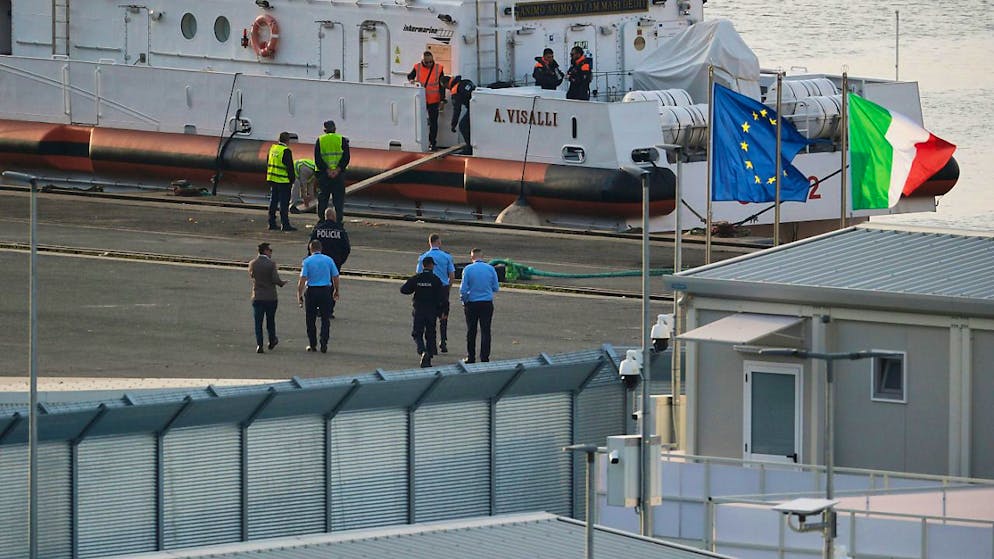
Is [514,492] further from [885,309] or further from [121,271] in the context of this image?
[121,271]

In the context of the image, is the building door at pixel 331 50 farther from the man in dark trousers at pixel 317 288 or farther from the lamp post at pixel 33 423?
the lamp post at pixel 33 423

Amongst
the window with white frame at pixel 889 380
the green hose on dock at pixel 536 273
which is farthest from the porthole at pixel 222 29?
the window with white frame at pixel 889 380

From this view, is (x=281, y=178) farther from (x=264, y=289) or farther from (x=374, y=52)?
(x=264, y=289)

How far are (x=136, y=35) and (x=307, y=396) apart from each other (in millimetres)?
21246

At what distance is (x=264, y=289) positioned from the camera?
2353 centimetres

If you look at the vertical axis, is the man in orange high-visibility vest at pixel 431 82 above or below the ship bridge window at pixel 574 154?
above

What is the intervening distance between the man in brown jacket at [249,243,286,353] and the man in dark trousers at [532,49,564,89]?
11.2m

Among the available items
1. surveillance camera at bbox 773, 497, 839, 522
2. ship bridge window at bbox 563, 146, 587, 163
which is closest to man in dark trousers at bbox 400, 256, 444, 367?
surveillance camera at bbox 773, 497, 839, 522

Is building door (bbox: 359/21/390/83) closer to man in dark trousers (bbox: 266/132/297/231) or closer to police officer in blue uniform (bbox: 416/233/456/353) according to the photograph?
man in dark trousers (bbox: 266/132/297/231)

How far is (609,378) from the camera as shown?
21.1 meters

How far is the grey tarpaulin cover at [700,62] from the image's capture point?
113 feet

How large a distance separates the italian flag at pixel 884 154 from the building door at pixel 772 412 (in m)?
5.05

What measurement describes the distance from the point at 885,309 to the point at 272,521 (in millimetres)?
5343

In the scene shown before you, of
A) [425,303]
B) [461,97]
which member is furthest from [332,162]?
[425,303]
